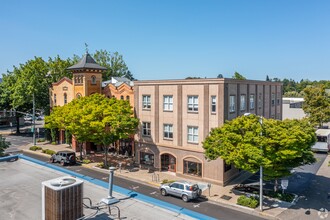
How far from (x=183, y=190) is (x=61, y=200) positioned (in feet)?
49.2

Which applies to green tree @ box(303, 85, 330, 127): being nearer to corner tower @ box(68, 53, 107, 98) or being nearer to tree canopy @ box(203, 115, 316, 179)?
tree canopy @ box(203, 115, 316, 179)

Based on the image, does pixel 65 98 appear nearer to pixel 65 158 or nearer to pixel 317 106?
pixel 65 158

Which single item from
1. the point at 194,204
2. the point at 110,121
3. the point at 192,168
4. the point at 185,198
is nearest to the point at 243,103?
the point at 192,168

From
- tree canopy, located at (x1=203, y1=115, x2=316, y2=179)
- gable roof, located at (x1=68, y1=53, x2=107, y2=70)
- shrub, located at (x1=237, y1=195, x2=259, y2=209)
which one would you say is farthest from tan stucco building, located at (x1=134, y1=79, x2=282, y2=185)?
gable roof, located at (x1=68, y1=53, x2=107, y2=70)

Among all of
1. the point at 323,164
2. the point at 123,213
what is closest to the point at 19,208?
the point at 123,213

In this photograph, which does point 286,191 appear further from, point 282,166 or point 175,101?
point 175,101

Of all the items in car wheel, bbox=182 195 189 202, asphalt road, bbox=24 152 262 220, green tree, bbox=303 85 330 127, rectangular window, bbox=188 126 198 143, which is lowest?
asphalt road, bbox=24 152 262 220

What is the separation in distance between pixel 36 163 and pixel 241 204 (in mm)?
18943

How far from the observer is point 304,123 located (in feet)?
88.5

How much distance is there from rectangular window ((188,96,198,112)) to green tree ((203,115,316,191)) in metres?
6.18

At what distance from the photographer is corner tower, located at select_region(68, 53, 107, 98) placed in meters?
44.7

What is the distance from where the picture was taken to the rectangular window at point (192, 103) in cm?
3222

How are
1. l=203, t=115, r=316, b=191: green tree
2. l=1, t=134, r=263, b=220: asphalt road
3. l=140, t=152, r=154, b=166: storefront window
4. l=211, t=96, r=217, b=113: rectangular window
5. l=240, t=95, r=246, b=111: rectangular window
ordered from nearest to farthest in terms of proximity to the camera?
l=203, t=115, r=316, b=191: green tree → l=1, t=134, r=263, b=220: asphalt road → l=211, t=96, r=217, b=113: rectangular window → l=240, t=95, r=246, b=111: rectangular window → l=140, t=152, r=154, b=166: storefront window

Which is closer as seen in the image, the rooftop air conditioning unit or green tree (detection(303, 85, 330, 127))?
the rooftop air conditioning unit
